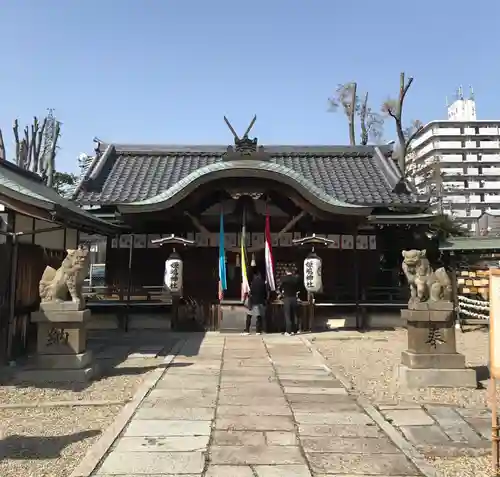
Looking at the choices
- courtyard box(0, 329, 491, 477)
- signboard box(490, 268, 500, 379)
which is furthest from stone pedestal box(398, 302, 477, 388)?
signboard box(490, 268, 500, 379)

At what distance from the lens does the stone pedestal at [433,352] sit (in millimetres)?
7445

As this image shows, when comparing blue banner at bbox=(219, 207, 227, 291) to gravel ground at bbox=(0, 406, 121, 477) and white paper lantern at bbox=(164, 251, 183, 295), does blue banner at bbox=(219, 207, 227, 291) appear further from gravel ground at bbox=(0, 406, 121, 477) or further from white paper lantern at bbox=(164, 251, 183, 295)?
gravel ground at bbox=(0, 406, 121, 477)

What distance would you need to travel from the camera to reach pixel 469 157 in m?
81.6

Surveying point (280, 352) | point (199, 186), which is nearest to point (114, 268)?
point (199, 186)

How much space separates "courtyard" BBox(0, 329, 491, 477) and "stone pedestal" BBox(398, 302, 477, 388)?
0.30 meters

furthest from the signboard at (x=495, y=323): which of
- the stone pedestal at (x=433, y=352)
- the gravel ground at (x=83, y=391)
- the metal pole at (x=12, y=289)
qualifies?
the metal pole at (x=12, y=289)

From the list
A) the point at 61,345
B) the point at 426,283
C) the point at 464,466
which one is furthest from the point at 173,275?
the point at 464,466

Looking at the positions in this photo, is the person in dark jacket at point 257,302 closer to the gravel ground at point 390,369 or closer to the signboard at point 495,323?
the gravel ground at point 390,369

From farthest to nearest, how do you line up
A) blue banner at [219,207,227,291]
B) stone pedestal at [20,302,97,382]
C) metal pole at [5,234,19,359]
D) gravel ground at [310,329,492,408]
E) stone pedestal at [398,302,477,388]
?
blue banner at [219,207,227,291]
metal pole at [5,234,19,359]
stone pedestal at [20,302,97,382]
stone pedestal at [398,302,477,388]
gravel ground at [310,329,492,408]

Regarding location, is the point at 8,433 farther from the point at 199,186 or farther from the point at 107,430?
the point at 199,186

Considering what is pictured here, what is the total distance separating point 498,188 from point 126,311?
264 ft

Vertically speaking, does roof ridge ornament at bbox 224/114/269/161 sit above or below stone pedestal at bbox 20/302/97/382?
above

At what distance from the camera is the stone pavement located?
4328mm

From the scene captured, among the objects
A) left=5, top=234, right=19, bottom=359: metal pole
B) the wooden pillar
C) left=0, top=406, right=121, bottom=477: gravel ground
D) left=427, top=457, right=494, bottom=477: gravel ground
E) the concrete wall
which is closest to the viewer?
left=427, top=457, right=494, bottom=477: gravel ground
